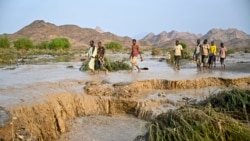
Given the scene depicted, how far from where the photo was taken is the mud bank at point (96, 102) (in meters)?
7.62

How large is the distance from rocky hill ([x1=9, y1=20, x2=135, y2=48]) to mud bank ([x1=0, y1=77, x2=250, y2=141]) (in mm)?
103909

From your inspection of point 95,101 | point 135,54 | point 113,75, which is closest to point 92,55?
point 113,75

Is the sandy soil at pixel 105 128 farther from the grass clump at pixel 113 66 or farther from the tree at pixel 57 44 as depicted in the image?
the tree at pixel 57 44

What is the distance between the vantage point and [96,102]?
10617mm

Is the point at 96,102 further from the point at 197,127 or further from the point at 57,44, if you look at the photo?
the point at 57,44

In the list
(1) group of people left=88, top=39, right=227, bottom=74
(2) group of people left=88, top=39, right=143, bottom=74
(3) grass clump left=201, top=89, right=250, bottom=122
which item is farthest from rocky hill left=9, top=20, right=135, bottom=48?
(3) grass clump left=201, top=89, right=250, bottom=122

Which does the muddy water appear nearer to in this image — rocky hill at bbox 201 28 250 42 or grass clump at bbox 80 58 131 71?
grass clump at bbox 80 58 131 71

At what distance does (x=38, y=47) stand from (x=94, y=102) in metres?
58.1

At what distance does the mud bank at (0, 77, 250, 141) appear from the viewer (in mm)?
7621

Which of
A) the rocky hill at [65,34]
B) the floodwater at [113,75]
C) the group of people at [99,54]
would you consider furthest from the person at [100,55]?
the rocky hill at [65,34]

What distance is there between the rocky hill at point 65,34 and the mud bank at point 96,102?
103909 millimetres

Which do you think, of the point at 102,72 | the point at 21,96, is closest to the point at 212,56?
the point at 102,72

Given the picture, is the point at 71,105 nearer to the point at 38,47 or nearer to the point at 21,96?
the point at 21,96

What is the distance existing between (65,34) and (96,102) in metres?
122
